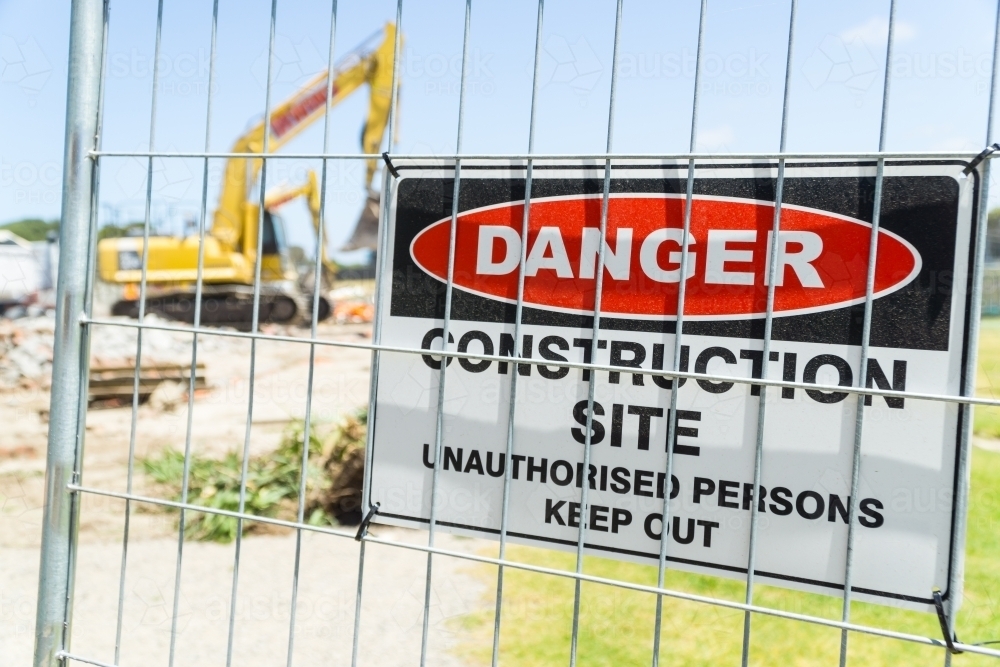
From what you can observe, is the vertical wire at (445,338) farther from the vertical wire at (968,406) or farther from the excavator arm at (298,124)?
the excavator arm at (298,124)

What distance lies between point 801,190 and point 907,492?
1.73 ft

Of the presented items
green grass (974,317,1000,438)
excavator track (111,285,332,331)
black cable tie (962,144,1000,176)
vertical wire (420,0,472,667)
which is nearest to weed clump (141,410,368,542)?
vertical wire (420,0,472,667)

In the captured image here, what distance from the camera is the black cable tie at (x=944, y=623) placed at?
1.11 meters

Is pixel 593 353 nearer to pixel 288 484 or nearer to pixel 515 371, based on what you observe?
pixel 515 371

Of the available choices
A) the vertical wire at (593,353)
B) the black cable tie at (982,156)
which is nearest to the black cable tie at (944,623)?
the vertical wire at (593,353)

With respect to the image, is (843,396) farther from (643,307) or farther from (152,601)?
(152,601)

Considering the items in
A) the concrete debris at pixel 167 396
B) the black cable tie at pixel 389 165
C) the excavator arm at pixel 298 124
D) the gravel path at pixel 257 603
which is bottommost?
the gravel path at pixel 257 603

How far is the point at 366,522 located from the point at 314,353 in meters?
0.36

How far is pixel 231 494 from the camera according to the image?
462cm

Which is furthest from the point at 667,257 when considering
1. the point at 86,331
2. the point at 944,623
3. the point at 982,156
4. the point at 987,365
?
the point at 86,331

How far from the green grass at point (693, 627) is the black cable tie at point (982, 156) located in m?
2.26

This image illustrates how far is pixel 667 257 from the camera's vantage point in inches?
51.7

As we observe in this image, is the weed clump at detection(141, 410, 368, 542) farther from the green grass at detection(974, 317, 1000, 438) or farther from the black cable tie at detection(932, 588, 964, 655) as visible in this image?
the black cable tie at detection(932, 588, 964, 655)

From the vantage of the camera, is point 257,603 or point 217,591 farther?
point 217,591
